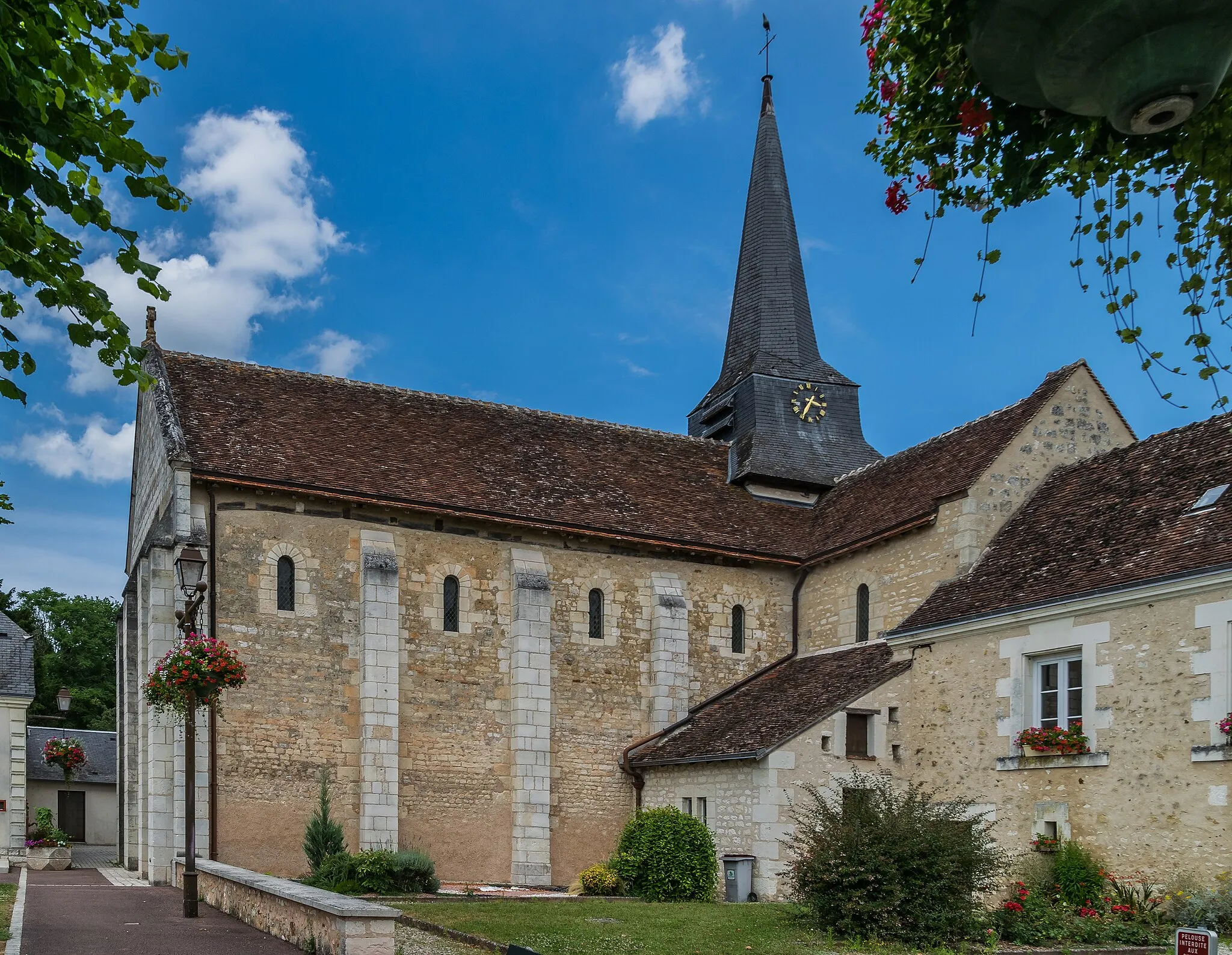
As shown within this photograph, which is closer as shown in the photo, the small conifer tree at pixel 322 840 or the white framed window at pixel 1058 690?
the white framed window at pixel 1058 690

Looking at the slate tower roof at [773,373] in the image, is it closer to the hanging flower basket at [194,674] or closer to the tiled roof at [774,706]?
the tiled roof at [774,706]

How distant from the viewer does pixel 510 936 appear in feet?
37.2

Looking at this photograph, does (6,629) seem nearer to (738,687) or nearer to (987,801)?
(738,687)

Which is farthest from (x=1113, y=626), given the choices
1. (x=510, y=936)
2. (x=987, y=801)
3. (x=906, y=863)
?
(x=510, y=936)

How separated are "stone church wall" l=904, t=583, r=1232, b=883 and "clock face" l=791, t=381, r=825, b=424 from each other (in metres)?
9.12

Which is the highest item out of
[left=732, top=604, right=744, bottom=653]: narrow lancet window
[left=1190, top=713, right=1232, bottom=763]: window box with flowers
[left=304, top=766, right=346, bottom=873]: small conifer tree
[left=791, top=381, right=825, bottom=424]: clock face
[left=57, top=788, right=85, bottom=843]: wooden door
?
[left=791, top=381, right=825, bottom=424]: clock face

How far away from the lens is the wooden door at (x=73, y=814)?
123ft

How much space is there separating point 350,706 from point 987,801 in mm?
10152

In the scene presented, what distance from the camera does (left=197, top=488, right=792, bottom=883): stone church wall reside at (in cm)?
1945

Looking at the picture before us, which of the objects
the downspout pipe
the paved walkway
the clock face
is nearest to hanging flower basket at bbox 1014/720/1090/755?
the downspout pipe

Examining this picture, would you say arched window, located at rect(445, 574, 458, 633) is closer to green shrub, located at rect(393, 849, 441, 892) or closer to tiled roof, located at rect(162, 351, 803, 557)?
tiled roof, located at rect(162, 351, 803, 557)

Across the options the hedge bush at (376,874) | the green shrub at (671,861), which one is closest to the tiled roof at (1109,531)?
the green shrub at (671,861)

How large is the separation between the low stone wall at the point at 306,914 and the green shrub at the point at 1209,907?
853 cm

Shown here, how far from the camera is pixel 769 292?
28.2 metres
